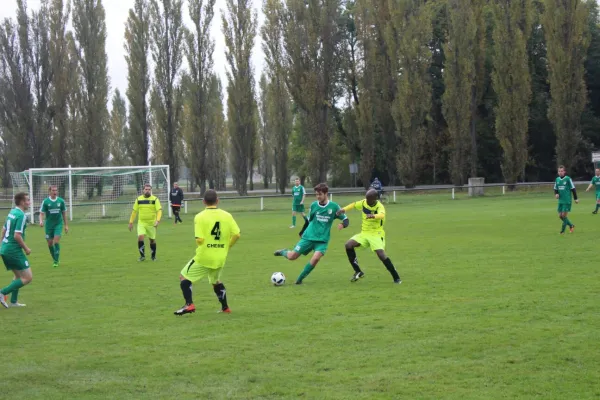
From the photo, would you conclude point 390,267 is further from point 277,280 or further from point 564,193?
point 564,193

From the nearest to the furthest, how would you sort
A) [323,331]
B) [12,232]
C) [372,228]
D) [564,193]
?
[323,331], [12,232], [372,228], [564,193]

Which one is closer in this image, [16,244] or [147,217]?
[16,244]

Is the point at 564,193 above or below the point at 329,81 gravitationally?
below

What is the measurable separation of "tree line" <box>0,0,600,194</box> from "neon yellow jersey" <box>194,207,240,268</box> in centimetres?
4423

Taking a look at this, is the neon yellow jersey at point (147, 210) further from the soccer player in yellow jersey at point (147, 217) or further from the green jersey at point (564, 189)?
the green jersey at point (564, 189)

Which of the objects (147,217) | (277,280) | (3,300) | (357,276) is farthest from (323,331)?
(147,217)

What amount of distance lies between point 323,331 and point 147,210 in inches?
409

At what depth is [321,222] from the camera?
45.1 ft

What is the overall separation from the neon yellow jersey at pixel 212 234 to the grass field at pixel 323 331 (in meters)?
0.88

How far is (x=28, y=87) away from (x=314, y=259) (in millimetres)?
45630

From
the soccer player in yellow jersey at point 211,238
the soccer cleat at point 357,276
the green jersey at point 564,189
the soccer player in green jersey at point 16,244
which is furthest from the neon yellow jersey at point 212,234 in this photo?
the green jersey at point 564,189

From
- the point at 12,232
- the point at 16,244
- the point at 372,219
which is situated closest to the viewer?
the point at 12,232

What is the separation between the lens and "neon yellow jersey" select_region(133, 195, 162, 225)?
18.5 m

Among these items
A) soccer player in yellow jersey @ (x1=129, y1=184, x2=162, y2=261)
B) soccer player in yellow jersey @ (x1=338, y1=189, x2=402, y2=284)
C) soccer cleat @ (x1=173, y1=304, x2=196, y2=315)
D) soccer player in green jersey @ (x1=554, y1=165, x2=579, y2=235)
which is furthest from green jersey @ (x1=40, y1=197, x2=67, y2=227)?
soccer player in green jersey @ (x1=554, y1=165, x2=579, y2=235)
